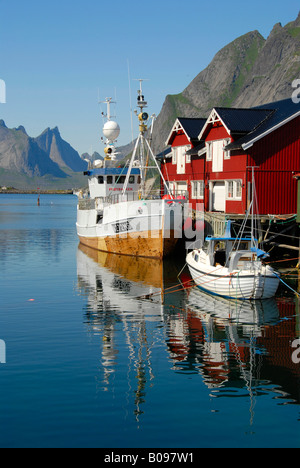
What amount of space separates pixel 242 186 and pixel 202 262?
11995mm

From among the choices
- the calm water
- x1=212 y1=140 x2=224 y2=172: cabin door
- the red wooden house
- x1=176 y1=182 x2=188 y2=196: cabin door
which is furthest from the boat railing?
the calm water

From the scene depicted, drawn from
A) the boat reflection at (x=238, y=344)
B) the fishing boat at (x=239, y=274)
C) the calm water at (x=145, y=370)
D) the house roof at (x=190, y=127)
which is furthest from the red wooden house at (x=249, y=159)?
the boat reflection at (x=238, y=344)

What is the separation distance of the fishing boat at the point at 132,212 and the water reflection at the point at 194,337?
790 centimetres

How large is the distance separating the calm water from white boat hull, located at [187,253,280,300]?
0.71m

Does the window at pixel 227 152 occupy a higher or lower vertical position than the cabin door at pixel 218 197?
higher

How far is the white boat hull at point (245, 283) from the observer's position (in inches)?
938

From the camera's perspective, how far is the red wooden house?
3809 centimetres

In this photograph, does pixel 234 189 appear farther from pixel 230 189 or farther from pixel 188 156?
pixel 188 156

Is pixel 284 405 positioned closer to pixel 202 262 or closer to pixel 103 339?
pixel 103 339

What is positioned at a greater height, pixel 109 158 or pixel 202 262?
pixel 109 158

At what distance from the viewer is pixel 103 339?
18.5 m

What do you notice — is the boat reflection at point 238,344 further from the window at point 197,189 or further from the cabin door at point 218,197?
the window at point 197,189

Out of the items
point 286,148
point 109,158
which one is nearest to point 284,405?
point 286,148

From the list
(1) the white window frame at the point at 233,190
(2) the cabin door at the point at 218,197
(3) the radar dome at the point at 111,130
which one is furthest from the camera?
(3) the radar dome at the point at 111,130
